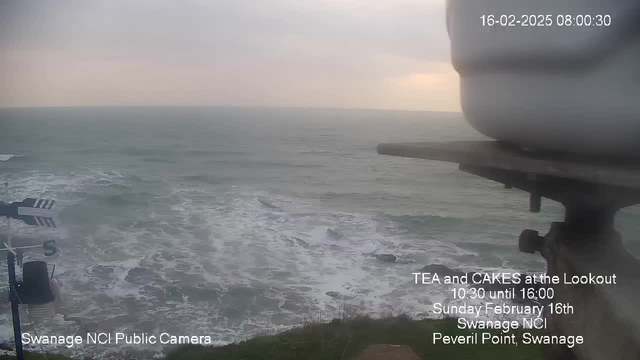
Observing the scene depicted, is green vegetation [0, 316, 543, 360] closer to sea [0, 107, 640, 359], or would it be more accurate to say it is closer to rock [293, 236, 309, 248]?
sea [0, 107, 640, 359]

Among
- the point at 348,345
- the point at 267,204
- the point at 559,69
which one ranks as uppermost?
the point at 559,69

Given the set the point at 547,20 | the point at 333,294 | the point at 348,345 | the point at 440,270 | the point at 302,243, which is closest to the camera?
the point at 547,20

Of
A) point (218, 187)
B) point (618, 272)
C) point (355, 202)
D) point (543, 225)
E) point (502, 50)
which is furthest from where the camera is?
point (218, 187)

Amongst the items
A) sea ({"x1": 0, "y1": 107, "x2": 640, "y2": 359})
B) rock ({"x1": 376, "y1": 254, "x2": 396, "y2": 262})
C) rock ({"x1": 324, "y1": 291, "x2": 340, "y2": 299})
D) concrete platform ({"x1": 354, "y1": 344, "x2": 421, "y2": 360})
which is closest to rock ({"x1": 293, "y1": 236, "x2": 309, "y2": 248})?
sea ({"x1": 0, "y1": 107, "x2": 640, "y2": 359})

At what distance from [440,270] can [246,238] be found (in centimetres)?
606

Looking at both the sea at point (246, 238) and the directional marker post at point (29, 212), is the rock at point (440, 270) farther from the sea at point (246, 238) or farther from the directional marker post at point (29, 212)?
the directional marker post at point (29, 212)

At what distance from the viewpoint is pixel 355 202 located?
68.8 feet

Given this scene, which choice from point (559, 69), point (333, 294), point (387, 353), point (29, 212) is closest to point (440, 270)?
point (333, 294)

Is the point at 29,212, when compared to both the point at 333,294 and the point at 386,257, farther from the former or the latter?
the point at 386,257

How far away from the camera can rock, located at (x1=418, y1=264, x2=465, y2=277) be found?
1121cm

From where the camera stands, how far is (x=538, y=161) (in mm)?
1401

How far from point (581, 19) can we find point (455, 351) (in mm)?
7165

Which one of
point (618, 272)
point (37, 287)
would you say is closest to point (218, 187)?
point (37, 287)

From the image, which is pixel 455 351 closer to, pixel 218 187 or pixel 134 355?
pixel 134 355
